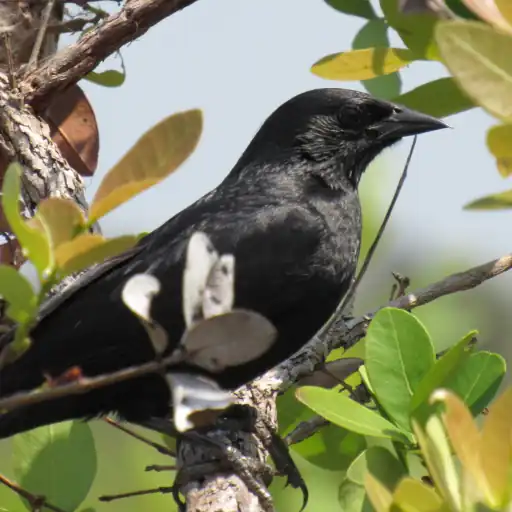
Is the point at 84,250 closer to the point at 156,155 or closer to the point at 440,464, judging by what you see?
the point at 156,155

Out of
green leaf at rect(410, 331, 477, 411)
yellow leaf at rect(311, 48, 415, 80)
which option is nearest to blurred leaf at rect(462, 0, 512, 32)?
green leaf at rect(410, 331, 477, 411)

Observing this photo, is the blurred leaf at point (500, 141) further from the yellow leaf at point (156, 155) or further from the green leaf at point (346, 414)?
the green leaf at point (346, 414)

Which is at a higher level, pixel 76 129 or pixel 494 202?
pixel 494 202

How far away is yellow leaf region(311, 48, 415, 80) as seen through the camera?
2223 mm

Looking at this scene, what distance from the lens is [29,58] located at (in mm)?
3305

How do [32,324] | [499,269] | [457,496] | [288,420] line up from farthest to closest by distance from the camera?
1. [288,420]
2. [499,269]
3. [32,324]
4. [457,496]

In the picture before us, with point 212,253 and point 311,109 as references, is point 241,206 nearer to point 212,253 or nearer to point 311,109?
point 311,109

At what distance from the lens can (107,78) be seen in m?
3.32

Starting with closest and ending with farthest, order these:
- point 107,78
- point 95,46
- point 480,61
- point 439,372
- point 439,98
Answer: point 480,61 < point 439,372 < point 439,98 < point 95,46 < point 107,78

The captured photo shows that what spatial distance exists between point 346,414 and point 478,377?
0.29 metres

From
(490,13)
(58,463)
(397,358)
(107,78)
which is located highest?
(490,13)

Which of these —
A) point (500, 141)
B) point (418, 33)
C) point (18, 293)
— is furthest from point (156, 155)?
point (418, 33)

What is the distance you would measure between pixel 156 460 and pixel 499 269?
5.06ft

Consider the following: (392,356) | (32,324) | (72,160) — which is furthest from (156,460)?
(32,324)
